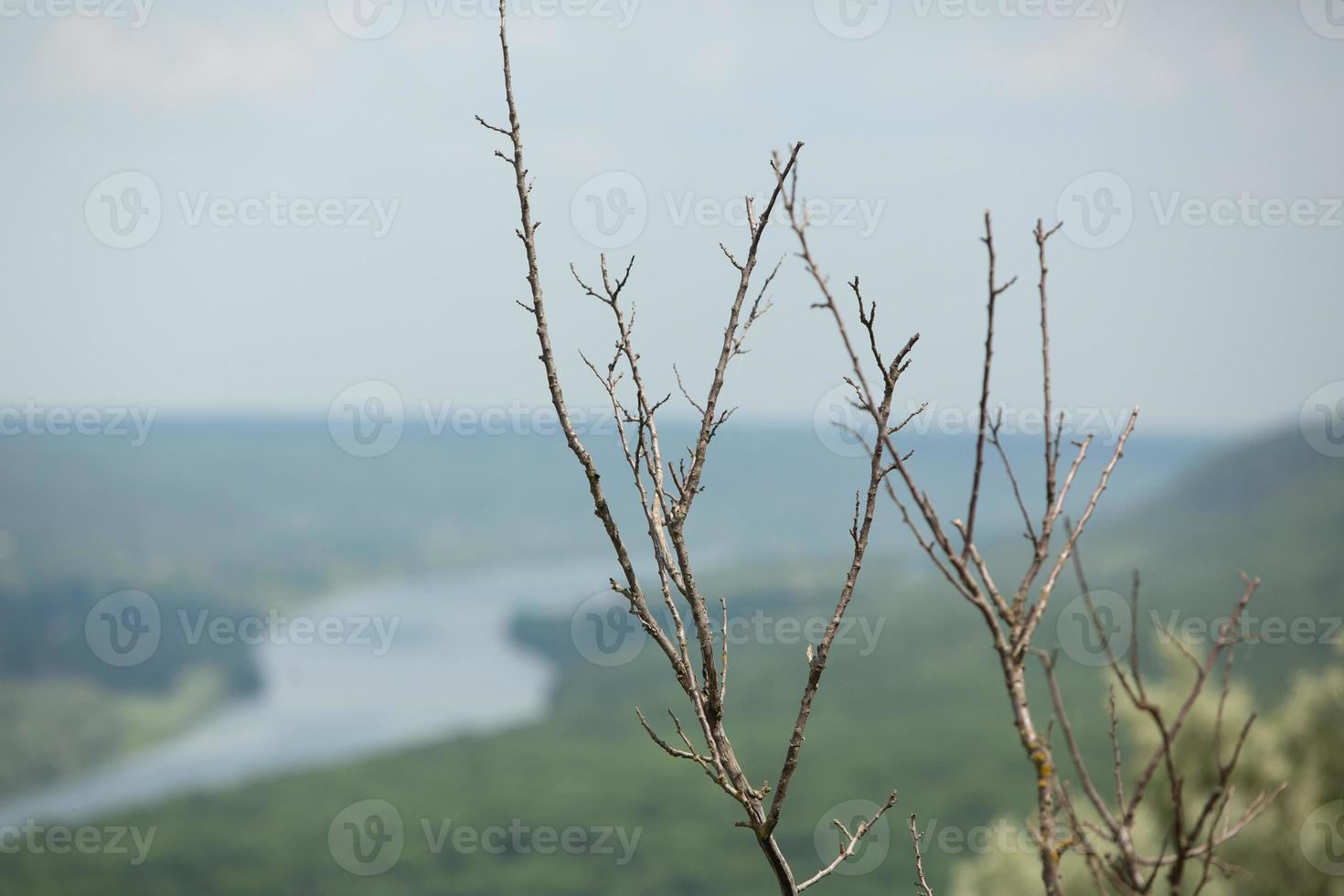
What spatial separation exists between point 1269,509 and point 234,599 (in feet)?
281

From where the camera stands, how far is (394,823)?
212 ft

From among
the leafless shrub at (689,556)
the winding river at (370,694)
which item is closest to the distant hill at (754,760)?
the winding river at (370,694)

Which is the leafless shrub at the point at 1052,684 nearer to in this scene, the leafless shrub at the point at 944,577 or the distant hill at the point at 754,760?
the leafless shrub at the point at 944,577

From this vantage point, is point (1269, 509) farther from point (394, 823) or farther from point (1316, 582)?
point (394, 823)

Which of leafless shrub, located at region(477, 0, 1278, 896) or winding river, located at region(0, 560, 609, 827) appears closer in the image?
leafless shrub, located at region(477, 0, 1278, 896)

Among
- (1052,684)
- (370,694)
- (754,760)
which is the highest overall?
(1052,684)

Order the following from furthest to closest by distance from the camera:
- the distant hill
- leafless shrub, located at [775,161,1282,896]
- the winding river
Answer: the winding river → the distant hill → leafless shrub, located at [775,161,1282,896]

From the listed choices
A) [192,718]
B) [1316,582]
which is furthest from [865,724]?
[192,718]

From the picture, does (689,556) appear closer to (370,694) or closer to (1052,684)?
(1052,684)


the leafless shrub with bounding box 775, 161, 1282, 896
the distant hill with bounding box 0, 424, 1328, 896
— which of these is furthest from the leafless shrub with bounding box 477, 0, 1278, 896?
the distant hill with bounding box 0, 424, 1328, 896

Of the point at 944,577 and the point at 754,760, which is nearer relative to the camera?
the point at 944,577

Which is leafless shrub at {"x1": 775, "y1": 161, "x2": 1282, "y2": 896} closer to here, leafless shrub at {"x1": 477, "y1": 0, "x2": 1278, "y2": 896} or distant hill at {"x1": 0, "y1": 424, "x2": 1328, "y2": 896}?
leafless shrub at {"x1": 477, "y1": 0, "x2": 1278, "y2": 896}

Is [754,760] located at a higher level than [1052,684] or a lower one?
lower

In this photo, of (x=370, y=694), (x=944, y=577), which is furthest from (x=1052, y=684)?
(x=370, y=694)
